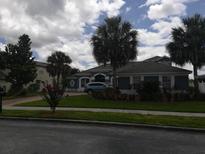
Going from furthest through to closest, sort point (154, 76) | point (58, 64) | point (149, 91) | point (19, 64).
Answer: point (58, 64) < point (19, 64) < point (154, 76) < point (149, 91)

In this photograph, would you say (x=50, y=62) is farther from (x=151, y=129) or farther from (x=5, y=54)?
(x=151, y=129)

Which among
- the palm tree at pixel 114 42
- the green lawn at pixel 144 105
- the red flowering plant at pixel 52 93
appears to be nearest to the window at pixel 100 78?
the palm tree at pixel 114 42

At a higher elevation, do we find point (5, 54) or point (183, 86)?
point (5, 54)

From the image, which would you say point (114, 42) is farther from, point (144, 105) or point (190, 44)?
point (144, 105)

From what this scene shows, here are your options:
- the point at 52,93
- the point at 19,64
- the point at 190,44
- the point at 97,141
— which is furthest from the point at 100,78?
the point at 97,141

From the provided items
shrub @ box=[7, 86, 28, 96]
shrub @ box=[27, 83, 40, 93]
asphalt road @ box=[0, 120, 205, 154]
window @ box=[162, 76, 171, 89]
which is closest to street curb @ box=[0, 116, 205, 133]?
asphalt road @ box=[0, 120, 205, 154]

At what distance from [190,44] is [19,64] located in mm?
21339

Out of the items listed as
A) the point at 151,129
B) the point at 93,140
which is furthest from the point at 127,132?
the point at 93,140

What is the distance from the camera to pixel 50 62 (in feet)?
179

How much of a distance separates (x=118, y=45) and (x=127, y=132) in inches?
834

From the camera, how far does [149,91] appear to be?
85.2ft

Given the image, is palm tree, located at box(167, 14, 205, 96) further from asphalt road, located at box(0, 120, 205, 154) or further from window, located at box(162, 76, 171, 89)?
asphalt road, located at box(0, 120, 205, 154)

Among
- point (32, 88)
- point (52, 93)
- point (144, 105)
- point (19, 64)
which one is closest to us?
point (52, 93)

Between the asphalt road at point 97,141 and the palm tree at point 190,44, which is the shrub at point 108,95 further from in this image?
the asphalt road at point 97,141
